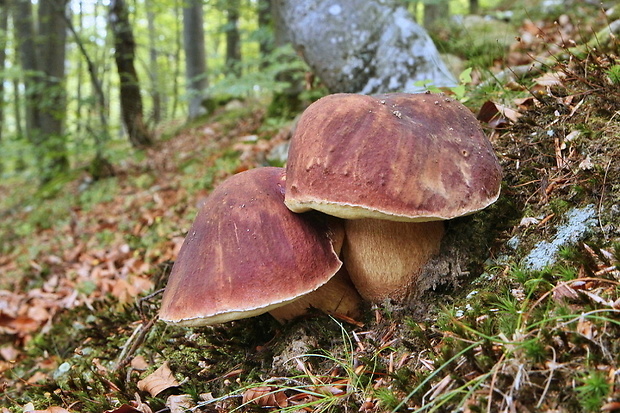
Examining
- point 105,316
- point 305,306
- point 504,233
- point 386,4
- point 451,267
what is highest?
point 386,4

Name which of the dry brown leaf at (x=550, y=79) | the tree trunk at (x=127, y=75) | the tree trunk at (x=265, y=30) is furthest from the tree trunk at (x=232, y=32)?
the dry brown leaf at (x=550, y=79)

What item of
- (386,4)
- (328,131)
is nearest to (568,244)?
(328,131)

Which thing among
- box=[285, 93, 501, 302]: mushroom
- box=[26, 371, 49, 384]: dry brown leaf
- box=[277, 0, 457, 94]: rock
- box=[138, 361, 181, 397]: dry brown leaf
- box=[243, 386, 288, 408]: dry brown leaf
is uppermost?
box=[277, 0, 457, 94]: rock

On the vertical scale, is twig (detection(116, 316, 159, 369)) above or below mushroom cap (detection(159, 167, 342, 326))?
below

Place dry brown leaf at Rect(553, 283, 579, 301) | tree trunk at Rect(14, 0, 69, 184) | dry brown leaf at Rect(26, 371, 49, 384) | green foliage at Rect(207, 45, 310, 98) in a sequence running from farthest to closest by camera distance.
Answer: tree trunk at Rect(14, 0, 69, 184) → green foliage at Rect(207, 45, 310, 98) → dry brown leaf at Rect(26, 371, 49, 384) → dry brown leaf at Rect(553, 283, 579, 301)

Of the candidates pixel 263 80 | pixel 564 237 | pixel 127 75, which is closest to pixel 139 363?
pixel 564 237

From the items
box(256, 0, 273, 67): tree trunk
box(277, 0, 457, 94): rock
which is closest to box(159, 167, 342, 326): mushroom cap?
box(277, 0, 457, 94): rock

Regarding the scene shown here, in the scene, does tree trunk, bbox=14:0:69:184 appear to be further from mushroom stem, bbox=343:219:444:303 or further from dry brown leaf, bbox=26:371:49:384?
mushroom stem, bbox=343:219:444:303

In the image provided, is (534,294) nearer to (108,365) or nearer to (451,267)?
(451,267)
